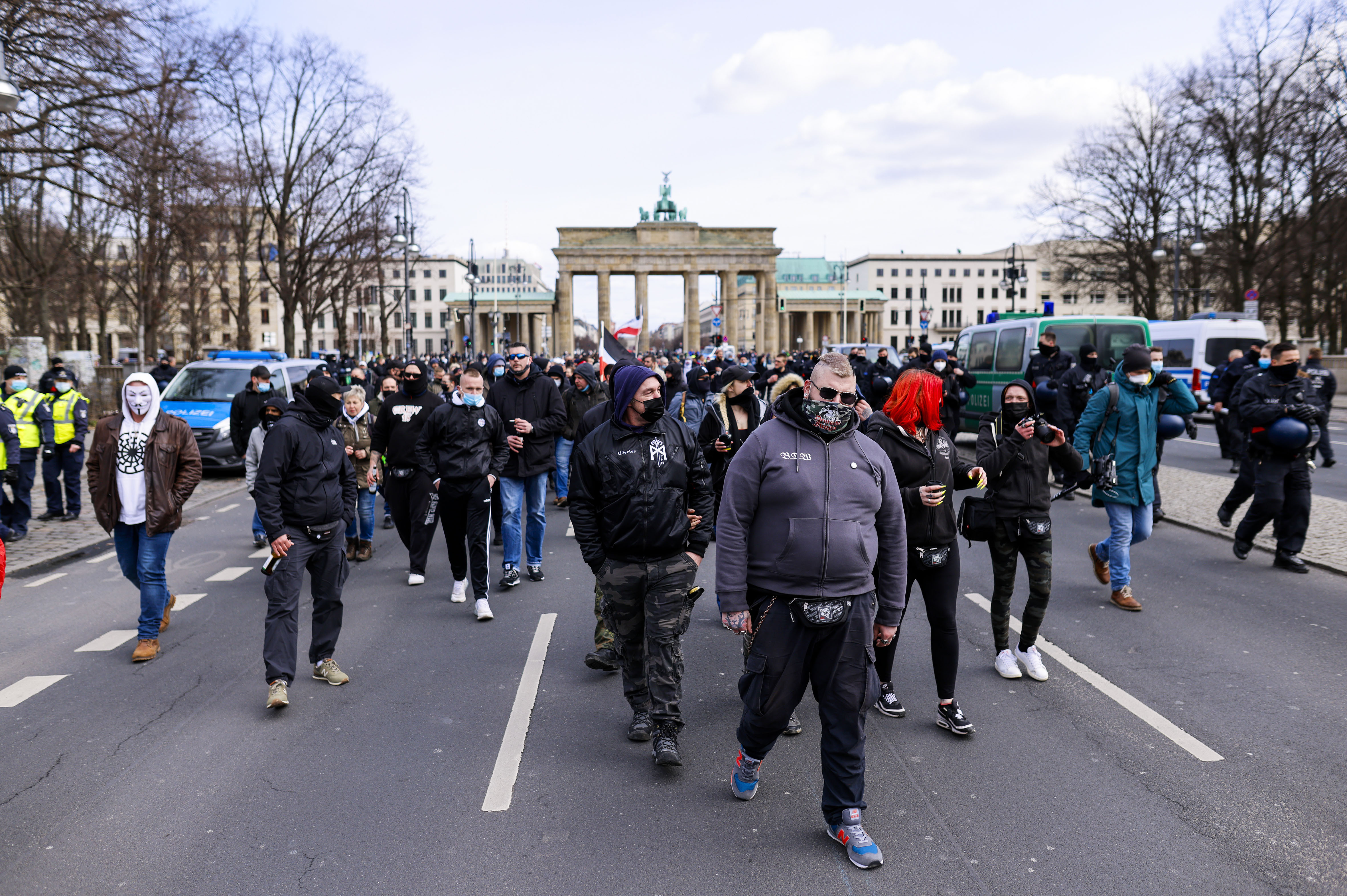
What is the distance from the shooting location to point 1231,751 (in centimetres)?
454

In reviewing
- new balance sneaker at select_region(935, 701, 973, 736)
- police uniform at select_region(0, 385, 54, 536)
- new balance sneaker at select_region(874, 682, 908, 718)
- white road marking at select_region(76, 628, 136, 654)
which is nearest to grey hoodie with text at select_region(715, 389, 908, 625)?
new balance sneaker at select_region(935, 701, 973, 736)

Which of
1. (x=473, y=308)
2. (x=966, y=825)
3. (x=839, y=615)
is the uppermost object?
(x=473, y=308)

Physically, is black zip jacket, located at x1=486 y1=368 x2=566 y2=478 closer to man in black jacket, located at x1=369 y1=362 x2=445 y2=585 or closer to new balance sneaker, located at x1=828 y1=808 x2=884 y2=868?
man in black jacket, located at x1=369 y1=362 x2=445 y2=585

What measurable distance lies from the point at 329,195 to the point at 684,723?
128ft

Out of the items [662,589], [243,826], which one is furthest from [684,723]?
[243,826]

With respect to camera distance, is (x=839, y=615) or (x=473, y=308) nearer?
(x=839, y=615)

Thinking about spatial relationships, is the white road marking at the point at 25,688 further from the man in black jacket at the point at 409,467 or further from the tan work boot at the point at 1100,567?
the tan work boot at the point at 1100,567

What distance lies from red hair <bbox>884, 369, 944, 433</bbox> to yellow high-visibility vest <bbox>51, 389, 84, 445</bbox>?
11.3 meters

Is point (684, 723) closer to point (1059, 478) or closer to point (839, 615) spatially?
point (839, 615)

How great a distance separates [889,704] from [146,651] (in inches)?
192

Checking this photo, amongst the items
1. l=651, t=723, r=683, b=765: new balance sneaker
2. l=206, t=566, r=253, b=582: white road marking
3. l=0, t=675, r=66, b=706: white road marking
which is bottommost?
l=0, t=675, r=66, b=706: white road marking

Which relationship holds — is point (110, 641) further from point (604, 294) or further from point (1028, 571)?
point (604, 294)

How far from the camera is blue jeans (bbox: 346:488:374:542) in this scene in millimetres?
9617

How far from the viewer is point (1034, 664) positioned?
565cm
